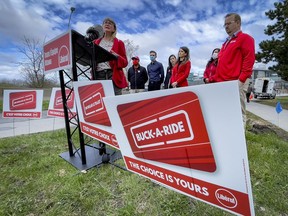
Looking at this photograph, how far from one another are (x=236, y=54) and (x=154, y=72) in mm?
3162

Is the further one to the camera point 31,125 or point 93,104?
point 31,125

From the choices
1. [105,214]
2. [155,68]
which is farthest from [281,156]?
[155,68]

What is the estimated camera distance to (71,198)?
197 centimetres

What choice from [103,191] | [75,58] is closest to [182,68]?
[75,58]

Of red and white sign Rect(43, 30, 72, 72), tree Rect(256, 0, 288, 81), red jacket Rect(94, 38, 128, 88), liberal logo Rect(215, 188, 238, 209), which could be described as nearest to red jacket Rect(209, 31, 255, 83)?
Answer: red jacket Rect(94, 38, 128, 88)

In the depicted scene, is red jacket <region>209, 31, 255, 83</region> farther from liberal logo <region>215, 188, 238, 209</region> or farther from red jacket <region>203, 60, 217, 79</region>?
liberal logo <region>215, 188, 238, 209</region>

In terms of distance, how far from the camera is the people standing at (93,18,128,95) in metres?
2.76

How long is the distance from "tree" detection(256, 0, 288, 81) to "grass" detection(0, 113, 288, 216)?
13.8 metres

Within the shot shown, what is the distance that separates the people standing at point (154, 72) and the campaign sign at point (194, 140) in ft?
15.5

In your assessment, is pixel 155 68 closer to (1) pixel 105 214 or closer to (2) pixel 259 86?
(1) pixel 105 214

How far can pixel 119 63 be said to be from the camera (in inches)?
110

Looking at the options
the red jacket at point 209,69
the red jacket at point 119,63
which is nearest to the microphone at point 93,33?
the red jacket at point 119,63

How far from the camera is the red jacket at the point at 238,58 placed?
282 centimetres

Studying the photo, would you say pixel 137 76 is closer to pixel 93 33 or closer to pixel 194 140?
pixel 93 33
